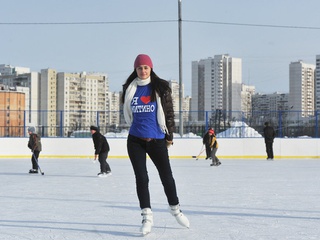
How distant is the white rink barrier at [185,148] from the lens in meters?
20.5

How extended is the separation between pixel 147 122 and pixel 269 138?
52.0 feet

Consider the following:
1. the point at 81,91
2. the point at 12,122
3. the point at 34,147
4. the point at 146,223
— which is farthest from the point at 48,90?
the point at 146,223

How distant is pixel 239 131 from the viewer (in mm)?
21531

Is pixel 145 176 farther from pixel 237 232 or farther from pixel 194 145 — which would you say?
pixel 194 145

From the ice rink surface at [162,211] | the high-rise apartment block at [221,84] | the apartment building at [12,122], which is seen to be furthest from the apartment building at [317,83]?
the ice rink surface at [162,211]

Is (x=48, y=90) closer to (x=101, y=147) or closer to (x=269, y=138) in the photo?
(x=269, y=138)

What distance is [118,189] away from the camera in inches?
331

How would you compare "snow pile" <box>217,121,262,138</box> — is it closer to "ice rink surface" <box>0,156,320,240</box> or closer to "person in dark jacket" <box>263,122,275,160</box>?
"person in dark jacket" <box>263,122,275,160</box>

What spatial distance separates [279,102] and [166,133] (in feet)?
330

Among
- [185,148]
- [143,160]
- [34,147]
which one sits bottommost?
[185,148]

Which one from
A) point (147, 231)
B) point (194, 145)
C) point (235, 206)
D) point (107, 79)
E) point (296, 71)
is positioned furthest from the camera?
point (107, 79)

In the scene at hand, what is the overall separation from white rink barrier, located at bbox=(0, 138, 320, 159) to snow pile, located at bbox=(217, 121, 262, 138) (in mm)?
564

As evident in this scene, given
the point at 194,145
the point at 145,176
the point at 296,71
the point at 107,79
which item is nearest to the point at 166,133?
the point at 145,176

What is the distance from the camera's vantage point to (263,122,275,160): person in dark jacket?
63.5 feet
